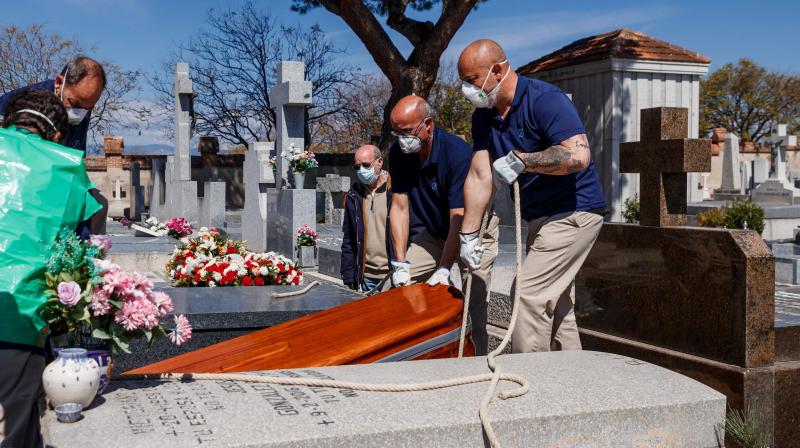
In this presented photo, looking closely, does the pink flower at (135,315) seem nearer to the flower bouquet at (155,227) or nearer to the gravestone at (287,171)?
the gravestone at (287,171)

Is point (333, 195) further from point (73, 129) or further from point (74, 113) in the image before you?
point (74, 113)

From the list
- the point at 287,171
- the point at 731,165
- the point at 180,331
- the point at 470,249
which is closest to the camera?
the point at 180,331

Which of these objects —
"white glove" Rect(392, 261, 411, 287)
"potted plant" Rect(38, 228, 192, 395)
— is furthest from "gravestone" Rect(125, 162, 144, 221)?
"potted plant" Rect(38, 228, 192, 395)

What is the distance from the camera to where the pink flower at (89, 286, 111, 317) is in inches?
95.8

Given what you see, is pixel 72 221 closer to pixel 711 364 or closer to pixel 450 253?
pixel 450 253

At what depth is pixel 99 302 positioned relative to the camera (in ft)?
8.01

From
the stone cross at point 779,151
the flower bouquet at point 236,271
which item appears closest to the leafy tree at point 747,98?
the stone cross at point 779,151

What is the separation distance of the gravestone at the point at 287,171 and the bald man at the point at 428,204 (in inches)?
209

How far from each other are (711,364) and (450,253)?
1.43m

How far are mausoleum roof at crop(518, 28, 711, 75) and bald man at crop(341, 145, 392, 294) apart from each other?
23.6 feet

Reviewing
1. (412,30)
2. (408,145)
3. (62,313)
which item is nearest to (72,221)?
(62,313)

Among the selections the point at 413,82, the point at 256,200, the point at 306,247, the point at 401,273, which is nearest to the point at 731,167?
the point at 413,82

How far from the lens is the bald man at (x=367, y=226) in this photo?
5598mm

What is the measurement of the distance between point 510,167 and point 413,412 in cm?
138
